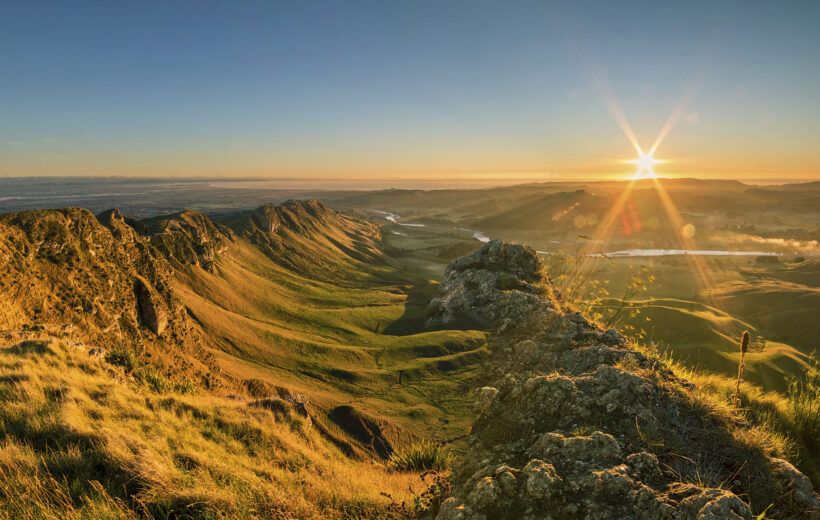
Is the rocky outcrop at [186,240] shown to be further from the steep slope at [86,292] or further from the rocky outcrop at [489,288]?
the rocky outcrop at [489,288]

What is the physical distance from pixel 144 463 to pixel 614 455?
7.59m

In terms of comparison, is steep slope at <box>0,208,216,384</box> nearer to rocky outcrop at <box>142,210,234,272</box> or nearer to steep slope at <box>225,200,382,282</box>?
rocky outcrop at <box>142,210,234,272</box>

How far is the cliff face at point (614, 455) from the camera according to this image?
14.7ft

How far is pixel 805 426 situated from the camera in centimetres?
739

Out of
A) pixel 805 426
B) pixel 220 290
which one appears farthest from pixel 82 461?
pixel 220 290

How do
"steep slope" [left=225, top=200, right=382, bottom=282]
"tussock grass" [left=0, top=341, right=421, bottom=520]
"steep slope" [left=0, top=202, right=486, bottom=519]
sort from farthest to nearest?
"steep slope" [left=225, top=200, right=382, bottom=282] < "steep slope" [left=0, top=202, right=486, bottom=519] < "tussock grass" [left=0, top=341, right=421, bottom=520]

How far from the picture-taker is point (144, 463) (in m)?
5.43

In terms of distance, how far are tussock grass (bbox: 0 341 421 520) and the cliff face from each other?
2036 millimetres

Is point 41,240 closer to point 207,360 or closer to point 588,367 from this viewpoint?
point 207,360

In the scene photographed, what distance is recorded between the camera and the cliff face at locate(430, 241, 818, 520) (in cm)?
448

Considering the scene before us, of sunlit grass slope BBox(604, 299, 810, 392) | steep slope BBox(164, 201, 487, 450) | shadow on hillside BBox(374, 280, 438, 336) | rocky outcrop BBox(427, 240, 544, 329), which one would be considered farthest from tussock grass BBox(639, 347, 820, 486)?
shadow on hillside BBox(374, 280, 438, 336)

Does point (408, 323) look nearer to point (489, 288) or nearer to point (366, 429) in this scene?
point (489, 288)

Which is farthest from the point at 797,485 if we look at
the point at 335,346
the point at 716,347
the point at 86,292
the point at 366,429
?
the point at 716,347

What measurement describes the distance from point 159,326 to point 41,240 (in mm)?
6940
